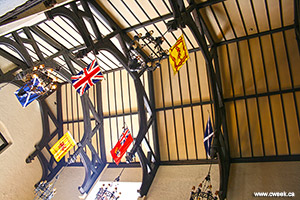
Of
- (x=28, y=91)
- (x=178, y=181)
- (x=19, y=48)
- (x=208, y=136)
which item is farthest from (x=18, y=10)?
(x=178, y=181)

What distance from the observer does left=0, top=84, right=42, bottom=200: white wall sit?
12.0m

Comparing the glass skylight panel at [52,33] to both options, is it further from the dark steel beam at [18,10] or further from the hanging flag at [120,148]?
the dark steel beam at [18,10]

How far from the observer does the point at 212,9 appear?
29.5 feet

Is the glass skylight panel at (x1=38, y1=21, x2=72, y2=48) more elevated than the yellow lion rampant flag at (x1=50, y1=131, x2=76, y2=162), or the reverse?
the glass skylight panel at (x1=38, y1=21, x2=72, y2=48)

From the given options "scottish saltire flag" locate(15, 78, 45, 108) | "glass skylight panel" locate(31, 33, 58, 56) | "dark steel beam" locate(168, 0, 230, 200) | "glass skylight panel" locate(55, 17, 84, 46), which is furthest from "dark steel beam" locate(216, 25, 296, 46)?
"glass skylight panel" locate(31, 33, 58, 56)

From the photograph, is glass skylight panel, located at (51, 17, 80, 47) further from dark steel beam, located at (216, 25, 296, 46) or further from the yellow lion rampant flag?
dark steel beam, located at (216, 25, 296, 46)

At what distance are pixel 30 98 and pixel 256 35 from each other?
910 centimetres

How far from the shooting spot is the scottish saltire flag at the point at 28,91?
8461 mm

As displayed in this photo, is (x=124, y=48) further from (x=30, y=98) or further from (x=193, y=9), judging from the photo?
(x=30, y=98)

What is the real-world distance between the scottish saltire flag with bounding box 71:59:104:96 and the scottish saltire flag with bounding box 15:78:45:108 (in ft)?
4.52

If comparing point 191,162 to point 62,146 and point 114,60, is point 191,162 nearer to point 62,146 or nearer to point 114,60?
point 62,146

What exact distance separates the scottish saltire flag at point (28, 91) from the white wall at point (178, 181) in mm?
6306

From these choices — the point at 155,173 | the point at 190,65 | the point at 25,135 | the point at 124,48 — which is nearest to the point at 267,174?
the point at 155,173

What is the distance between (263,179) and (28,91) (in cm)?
905
